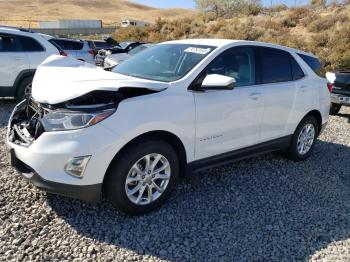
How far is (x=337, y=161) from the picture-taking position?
225 inches

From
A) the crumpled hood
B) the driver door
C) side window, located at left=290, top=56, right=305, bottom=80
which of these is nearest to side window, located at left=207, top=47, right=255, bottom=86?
the driver door

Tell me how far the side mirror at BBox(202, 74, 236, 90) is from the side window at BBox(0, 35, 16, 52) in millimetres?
5768

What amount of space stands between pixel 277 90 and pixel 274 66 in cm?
35

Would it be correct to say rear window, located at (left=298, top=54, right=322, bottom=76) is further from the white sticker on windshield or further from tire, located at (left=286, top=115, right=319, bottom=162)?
the white sticker on windshield

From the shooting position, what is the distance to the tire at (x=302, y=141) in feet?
17.6

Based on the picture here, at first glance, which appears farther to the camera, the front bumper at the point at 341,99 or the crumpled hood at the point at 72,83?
the front bumper at the point at 341,99

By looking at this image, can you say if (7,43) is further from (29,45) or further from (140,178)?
(140,178)

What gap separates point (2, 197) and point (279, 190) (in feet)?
10.3

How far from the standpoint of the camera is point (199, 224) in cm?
362

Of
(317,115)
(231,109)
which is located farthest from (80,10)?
(231,109)

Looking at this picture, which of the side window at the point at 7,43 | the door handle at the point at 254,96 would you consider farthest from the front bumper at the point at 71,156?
the side window at the point at 7,43

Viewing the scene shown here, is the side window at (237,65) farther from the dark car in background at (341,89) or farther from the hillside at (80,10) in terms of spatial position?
the hillside at (80,10)

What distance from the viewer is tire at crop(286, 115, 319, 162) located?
211 inches

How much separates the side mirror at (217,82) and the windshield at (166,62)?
0.27 meters
